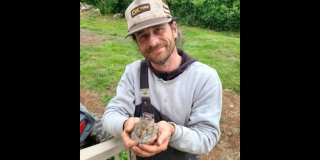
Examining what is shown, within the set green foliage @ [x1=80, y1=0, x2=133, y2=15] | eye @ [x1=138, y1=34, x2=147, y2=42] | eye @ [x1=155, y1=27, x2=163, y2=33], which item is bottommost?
eye @ [x1=138, y1=34, x2=147, y2=42]

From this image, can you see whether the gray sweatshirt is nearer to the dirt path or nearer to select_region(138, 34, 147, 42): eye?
select_region(138, 34, 147, 42): eye

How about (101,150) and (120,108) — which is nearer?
(101,150)

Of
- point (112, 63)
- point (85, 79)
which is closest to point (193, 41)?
point (112, 63)

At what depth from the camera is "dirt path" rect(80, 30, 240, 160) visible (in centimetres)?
281

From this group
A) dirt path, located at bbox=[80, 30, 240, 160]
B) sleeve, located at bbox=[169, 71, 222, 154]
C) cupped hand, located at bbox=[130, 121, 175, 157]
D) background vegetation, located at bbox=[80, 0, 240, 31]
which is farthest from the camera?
background vegetation, located at bbox=[80, 0, 240, 31]

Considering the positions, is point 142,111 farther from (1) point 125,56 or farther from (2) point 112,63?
(1) point 125,56

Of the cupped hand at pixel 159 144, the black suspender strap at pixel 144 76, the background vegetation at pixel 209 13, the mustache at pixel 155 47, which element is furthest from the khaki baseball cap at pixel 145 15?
the background vegetation at pixel 209 13

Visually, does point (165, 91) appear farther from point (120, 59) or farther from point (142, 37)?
point (120, 59)

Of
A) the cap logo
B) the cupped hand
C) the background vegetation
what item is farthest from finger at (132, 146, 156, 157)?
the background vegetation

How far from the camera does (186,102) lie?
1.55 metres

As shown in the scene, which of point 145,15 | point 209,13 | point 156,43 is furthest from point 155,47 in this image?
point 209,13

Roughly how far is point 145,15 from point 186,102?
2.36 feet

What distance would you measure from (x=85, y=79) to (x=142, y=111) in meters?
3.18

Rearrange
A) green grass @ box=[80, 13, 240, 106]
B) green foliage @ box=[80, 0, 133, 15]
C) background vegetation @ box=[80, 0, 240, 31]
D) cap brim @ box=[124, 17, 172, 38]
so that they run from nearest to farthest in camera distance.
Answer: cap brim @ box=[124, 17, 172, 38] < green grass @ box=[80, 13, 240, 106] < background vegetation @ box=[80, 0, 240, 31] < green foliage @ box=[80, 0, 133, 15]
